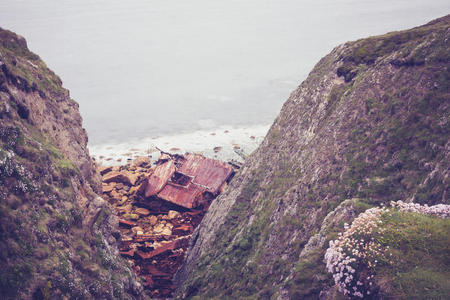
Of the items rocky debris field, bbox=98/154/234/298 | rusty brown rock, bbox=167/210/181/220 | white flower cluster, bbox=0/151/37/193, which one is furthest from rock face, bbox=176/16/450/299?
white flower cluster, bbox=0/151/37/193

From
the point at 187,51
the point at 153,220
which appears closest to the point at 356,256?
the point at 153,220

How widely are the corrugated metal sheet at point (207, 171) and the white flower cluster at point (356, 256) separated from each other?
900 cm

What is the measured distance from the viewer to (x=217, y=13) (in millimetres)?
48469

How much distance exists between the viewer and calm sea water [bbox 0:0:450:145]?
70.9 feet

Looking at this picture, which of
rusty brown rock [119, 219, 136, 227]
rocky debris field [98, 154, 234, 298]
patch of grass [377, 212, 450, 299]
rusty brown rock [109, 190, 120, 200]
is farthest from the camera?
rusty brown rock [109, 190, 120, 200]

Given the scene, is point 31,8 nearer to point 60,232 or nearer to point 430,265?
point 60,232

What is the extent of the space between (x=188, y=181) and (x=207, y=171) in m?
0.90

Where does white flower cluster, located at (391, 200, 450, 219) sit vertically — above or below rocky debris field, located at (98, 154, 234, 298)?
above

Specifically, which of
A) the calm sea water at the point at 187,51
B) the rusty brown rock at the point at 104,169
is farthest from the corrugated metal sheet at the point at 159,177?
the calm sea water at the point at 187,51

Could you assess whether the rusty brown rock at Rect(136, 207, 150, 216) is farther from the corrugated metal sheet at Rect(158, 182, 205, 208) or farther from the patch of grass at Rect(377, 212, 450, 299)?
the patch of grass at Rect(377, 212, 450, 299)

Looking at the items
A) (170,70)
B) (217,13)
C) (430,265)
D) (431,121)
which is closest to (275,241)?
(430,265)

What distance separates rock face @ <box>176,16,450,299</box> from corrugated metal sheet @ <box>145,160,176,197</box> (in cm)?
406

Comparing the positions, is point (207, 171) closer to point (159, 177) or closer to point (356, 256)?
point (159, 177)

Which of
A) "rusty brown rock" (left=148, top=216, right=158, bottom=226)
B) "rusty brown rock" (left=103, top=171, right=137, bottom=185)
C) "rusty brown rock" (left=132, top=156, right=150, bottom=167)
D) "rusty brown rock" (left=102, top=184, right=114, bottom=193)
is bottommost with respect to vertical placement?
"rusty brown rock" (left=148, top=216, right=158, bottom=226)
